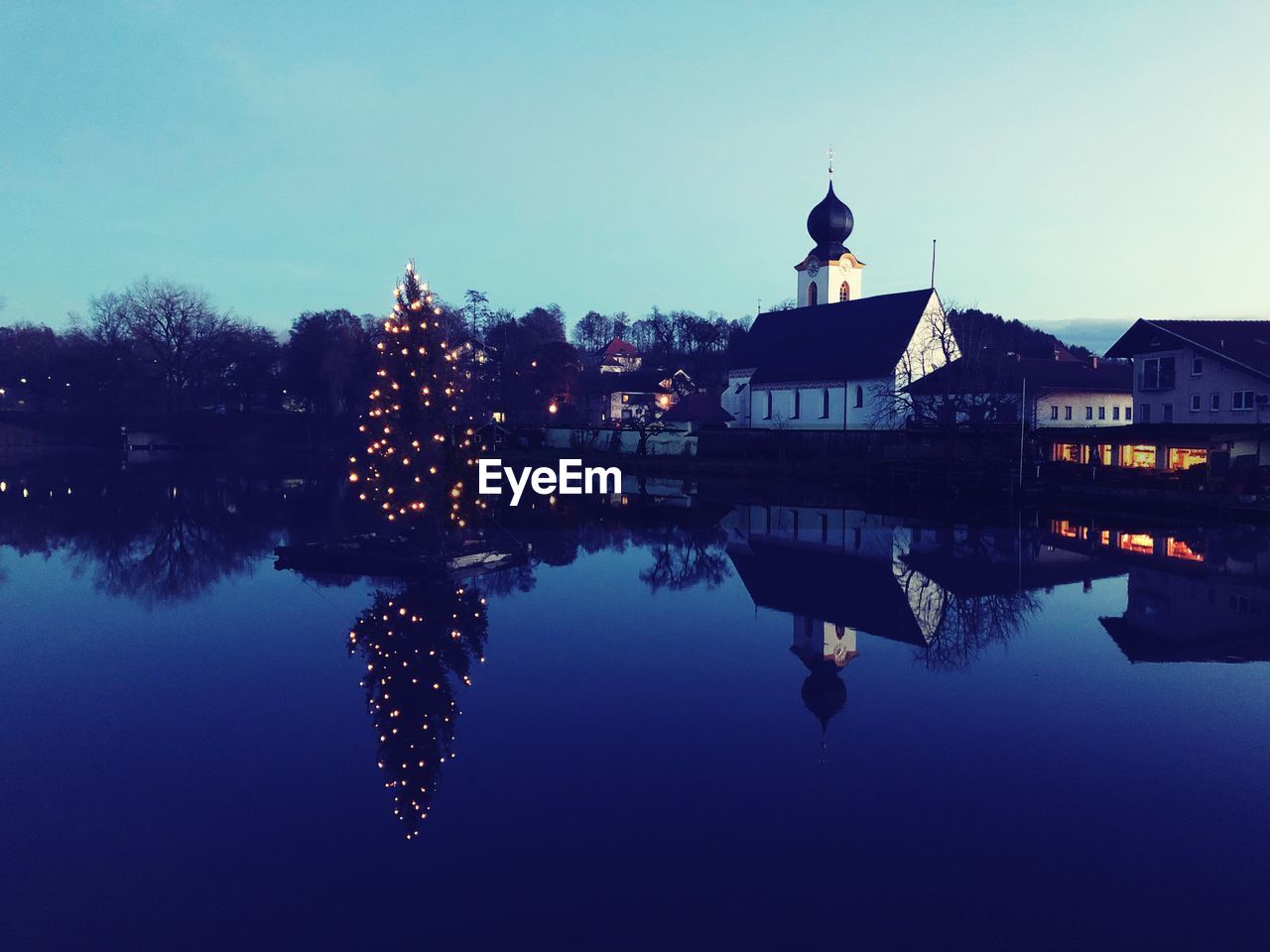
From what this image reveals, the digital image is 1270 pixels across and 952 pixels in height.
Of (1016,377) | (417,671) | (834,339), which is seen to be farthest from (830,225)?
(417,671)

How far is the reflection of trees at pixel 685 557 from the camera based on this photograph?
67.4 feet

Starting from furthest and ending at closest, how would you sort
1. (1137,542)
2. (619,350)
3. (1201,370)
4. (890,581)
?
(619,350) < (1201,370) < (1137,542) < (890,581)

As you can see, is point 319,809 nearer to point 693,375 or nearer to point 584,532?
point 584,532

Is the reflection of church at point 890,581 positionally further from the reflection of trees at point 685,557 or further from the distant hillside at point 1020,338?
the distant hillside at point 1020,338

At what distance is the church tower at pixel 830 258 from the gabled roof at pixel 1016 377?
17889 millimetres

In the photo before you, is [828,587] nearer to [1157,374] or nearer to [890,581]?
[890,581]

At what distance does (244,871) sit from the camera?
7.17 m

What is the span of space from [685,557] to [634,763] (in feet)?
47.1

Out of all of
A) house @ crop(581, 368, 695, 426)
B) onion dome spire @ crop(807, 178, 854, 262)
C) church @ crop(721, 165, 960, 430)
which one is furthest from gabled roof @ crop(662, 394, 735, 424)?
house @ crop(581, 368, 695, 426)

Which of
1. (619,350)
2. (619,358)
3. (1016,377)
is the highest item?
(619,350)

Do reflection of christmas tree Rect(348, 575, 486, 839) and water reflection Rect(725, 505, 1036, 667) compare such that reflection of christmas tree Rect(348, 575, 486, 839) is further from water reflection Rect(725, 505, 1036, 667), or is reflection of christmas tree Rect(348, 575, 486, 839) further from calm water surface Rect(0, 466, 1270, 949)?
water reflection Rect(725, 505, 1036, 667)

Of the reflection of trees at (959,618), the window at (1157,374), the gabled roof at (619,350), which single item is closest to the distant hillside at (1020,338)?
the window at (1157,374)

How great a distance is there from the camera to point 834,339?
66.8 meters

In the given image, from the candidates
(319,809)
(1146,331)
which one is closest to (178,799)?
(319,809)
